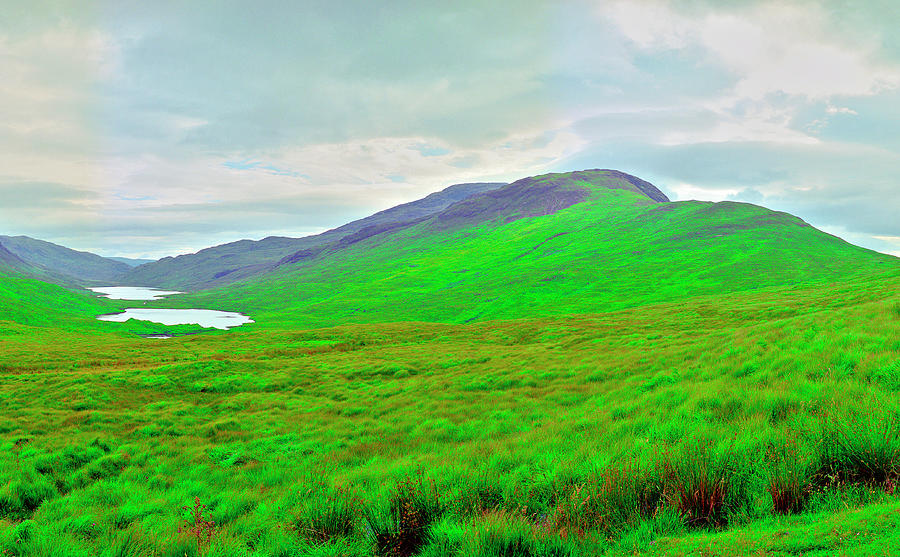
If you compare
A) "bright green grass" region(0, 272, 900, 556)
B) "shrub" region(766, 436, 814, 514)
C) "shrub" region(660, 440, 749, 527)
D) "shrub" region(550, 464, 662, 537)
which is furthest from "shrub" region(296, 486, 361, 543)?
"shrub" region(766, 436, 814, 514)

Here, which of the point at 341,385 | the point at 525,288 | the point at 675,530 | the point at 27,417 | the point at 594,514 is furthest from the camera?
the point at 525,288

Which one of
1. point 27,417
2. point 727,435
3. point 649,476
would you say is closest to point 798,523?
point 649,476

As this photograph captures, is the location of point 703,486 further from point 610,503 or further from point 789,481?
point 610,503

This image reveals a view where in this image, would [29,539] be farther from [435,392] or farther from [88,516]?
[435,392]

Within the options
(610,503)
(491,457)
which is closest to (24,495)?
(491,457)

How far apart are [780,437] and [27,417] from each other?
2769cm

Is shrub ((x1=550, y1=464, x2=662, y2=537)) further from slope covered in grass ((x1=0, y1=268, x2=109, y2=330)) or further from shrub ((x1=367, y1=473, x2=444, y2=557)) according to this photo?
slope covered in grass ((x1=0, y1=268, x2=109, y2=330))

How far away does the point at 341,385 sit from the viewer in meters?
26.6

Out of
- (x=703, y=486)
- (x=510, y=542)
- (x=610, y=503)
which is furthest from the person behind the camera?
(x=610, y=503)

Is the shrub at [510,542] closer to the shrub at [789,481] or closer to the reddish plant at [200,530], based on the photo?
the shrub at [789,481]

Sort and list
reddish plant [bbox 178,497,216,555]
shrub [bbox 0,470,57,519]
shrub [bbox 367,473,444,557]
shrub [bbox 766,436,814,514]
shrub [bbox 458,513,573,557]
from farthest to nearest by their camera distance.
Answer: shrub [bbox 0,470,57,519], reddish plant [bbox 178,497,216,555], shrub [bbox 367,473,444,557], shrub [bbox 766,436,814,514], shrub [bbox 458,513,573,557]

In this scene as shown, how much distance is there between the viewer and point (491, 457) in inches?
316

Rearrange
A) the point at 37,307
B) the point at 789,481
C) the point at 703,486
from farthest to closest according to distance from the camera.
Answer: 1. the point at 37,307
2. the point at 703,486
3. the point at 789,481

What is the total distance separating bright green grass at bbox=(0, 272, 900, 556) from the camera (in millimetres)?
4598
